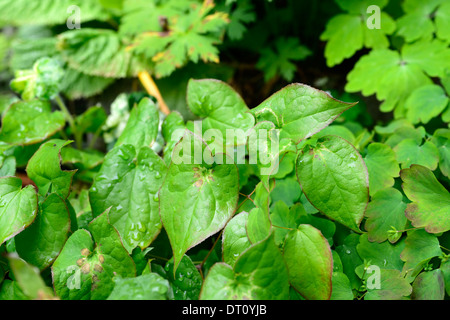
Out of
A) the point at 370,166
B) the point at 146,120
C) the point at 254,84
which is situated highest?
the point at 146,120

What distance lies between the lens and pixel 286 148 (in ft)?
2.17

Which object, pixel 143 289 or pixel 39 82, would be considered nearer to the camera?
pixel 143 289

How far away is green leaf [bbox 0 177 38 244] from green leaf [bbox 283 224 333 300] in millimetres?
504

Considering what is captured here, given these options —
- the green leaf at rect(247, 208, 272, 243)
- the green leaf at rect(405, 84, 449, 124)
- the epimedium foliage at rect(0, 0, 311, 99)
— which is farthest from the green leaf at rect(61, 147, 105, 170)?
the green leaf at rect(405, 84, 449, 124)

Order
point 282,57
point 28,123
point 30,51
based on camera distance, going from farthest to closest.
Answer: point 30,51 → point 282,57 → point 28,123

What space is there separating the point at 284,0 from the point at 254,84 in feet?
1.47

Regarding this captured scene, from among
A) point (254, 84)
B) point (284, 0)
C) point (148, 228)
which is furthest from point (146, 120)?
point (284, 0)

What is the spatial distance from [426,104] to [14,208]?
3.67ft

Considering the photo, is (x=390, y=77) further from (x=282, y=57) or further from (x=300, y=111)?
(x=300, y=111)

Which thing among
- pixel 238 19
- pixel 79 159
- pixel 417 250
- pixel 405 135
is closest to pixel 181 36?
pixel 238 19

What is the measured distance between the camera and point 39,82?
1130 millimetres

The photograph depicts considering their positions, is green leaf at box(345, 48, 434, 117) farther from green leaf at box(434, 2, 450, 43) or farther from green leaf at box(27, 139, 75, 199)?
green leaf at box(27, 139, 75, 199)

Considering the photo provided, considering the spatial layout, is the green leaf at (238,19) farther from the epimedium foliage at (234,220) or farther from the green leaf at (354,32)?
the epimedium foliage at (234,220)
